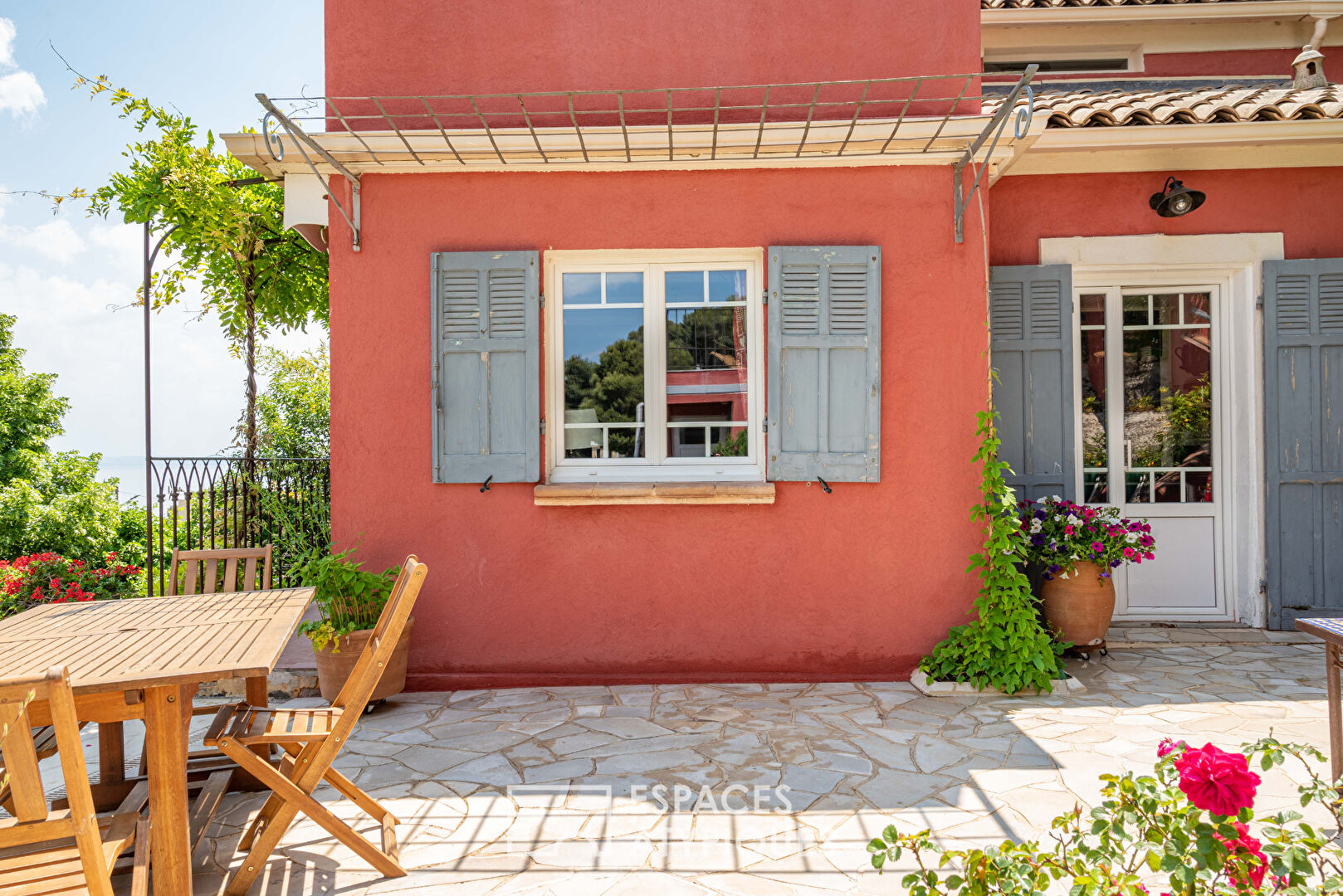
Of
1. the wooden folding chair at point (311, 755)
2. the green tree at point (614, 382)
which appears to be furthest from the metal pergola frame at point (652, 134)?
the wooden folding chair at point (311, 755)

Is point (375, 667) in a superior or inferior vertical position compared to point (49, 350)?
inferior

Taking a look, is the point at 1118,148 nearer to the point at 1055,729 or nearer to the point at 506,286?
the point at 1055,729

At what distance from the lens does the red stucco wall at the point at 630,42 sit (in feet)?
15.4

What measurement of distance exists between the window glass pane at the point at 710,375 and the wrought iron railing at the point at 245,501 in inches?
112

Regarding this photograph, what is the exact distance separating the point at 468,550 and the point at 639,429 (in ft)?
4.00

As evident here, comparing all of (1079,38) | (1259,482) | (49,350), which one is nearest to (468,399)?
(1259,482)

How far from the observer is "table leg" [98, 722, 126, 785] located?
313cm

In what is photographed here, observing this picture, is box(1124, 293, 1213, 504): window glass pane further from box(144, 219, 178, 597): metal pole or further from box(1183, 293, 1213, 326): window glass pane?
box(144, 219, 178, 597): metal pole

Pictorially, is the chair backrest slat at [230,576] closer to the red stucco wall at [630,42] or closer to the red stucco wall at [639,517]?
the red stucco wall at [639,517]

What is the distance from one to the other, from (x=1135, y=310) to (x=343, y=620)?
5432 millimetres

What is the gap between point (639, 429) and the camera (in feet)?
16.0

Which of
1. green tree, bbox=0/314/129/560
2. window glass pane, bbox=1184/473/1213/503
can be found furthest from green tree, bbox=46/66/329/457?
window glass pane, bbox=1184/473/1213/503

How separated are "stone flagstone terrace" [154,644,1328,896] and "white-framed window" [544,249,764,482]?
1367mm

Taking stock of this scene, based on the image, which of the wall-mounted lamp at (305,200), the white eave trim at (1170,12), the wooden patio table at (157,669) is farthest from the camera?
the white eave trim at (1170,12)
